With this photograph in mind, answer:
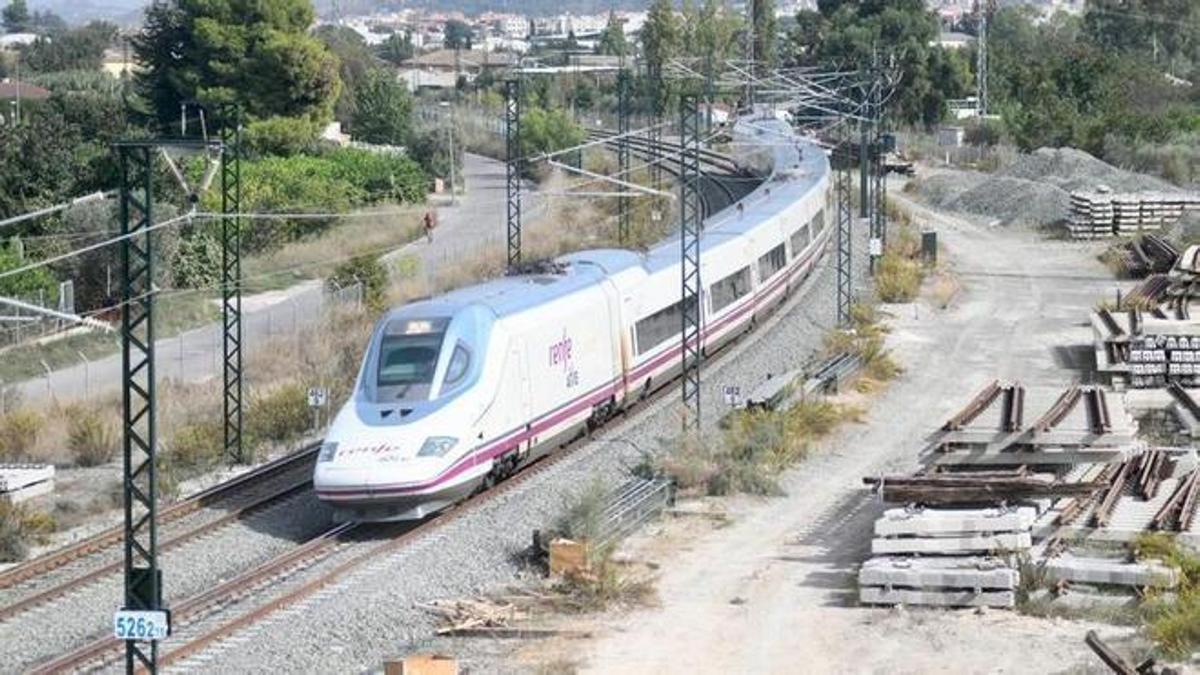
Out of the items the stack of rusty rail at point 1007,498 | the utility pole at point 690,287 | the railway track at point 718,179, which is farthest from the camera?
the railway track at point 718,179

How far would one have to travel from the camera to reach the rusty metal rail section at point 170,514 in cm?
2328

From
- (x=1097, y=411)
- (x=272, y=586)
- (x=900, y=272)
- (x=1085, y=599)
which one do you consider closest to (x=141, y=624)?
(x=272, y=586)

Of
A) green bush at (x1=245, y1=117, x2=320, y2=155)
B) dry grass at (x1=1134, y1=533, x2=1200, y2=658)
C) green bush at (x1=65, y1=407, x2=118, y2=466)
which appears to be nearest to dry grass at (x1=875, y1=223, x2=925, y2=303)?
green bush at (x1=65, y1=407, x2=118, y2=466)

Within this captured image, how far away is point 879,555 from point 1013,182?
52.7 metres

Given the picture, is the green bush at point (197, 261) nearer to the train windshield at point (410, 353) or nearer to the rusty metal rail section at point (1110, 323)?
the rusty metal rail section at point (1110, 323)

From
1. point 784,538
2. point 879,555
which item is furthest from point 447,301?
point 879,555

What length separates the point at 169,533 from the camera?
25078 mm

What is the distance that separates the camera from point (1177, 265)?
44.8m

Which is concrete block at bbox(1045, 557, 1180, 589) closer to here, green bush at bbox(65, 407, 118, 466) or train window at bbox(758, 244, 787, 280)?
green bush at bbox(65, 407, 118, 466)

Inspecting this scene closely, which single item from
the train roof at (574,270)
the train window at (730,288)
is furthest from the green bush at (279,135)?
the train window at (730,288)

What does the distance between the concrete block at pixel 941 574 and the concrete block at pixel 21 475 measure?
12.2m

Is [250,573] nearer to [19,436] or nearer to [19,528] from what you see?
[19,528]

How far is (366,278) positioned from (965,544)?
2915cm

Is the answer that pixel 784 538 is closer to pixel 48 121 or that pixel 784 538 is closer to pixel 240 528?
pixel 240 528
